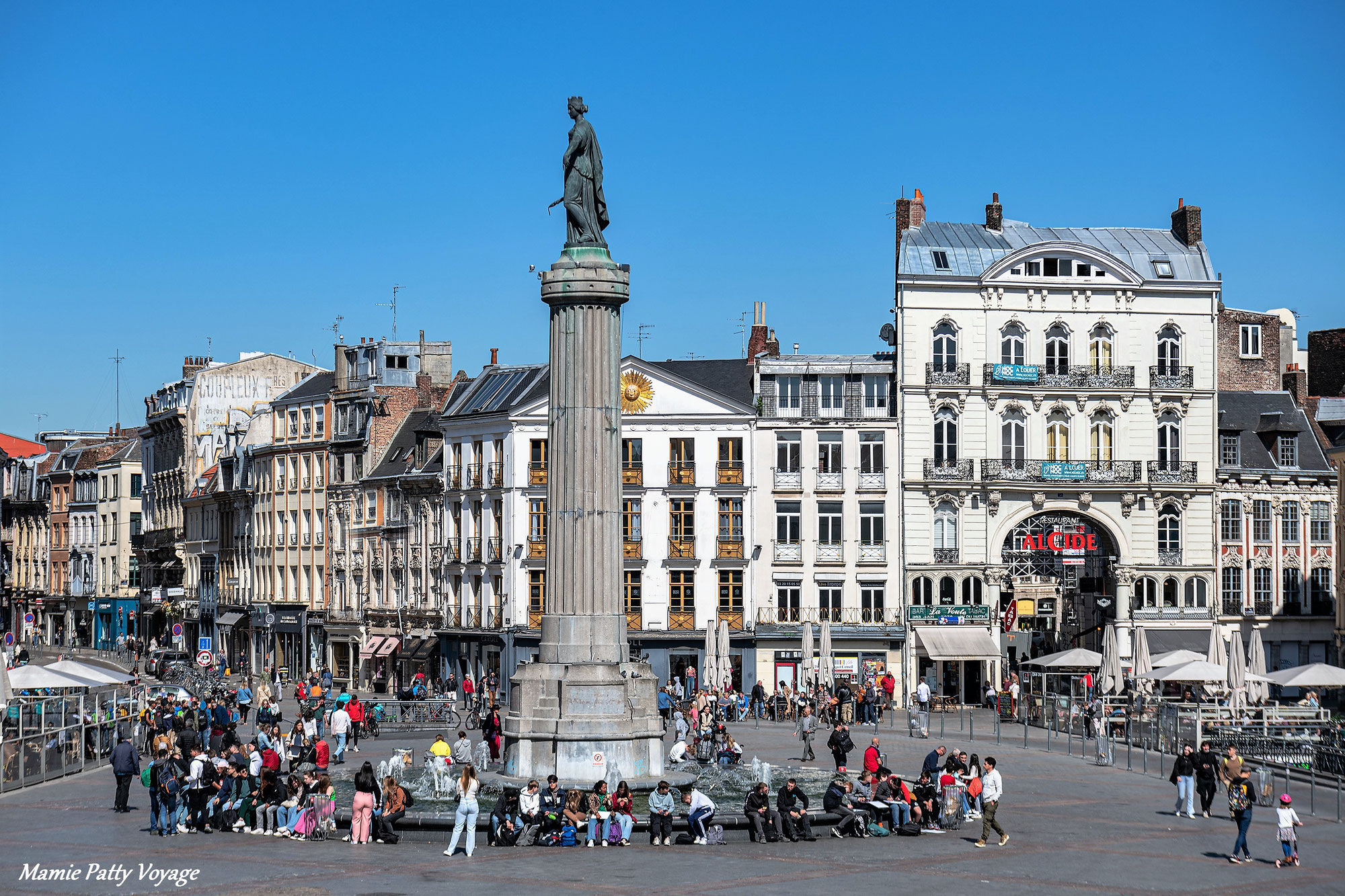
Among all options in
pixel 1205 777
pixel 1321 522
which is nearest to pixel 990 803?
pixel 1205 777

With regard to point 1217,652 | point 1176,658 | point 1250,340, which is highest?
point 1250,340

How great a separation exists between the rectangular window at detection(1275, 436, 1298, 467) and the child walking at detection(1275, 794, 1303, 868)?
153ft

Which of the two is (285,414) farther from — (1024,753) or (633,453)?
(1024,753)

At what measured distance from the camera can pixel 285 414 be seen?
90125 mm

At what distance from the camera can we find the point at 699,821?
2992cm

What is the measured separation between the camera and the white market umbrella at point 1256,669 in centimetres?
5106

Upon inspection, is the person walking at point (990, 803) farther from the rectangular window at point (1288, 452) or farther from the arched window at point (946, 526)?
the rectangular window at point (1288, 452)

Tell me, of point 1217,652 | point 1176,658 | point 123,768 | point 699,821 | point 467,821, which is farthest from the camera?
point 1176,658

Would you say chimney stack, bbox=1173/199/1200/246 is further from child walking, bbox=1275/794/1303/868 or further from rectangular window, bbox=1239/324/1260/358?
child walking, bbox=1275/794/1303/868

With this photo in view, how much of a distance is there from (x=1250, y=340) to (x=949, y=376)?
61.6 feet

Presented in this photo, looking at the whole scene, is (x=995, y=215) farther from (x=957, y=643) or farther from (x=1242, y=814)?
(x=1242, y=814)

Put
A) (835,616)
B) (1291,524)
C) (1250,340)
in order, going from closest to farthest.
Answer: (835,616) → (1291,524) → (1250,340)

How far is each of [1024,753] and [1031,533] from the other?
2413cm

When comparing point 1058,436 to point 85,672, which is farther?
point 1058,436
